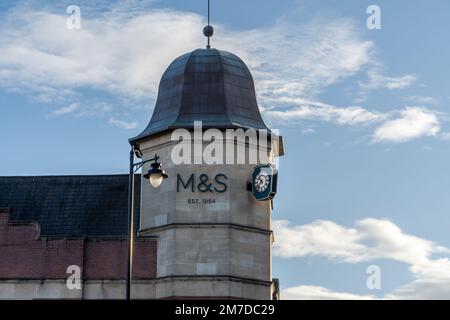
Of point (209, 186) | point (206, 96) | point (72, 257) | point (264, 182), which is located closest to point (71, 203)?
point (72, 257)

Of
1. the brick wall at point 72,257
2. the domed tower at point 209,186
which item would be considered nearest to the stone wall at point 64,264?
the brick wall at point 72,257

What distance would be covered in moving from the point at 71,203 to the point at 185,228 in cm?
691

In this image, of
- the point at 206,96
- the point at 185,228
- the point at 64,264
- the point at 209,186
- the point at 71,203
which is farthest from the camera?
the point at 71,203

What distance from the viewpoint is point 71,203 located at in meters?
40.9

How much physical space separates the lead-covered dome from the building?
0.04 m

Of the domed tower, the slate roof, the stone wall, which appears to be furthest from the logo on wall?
the slate roof

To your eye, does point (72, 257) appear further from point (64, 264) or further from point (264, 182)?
point (264, 182)

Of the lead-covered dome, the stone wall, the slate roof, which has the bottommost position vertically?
the stone wall

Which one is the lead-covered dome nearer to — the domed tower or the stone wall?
the domed tower

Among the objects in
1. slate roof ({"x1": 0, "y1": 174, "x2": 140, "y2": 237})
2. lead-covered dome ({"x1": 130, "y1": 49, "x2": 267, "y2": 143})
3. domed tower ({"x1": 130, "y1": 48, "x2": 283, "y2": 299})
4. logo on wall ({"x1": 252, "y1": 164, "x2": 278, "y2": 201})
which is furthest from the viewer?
slate roof ({"x1": 0, "y1": 174, "x2": 140, "y2": 237})

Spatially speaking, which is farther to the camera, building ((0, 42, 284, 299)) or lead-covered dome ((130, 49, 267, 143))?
lead-covered dome ((130, 49, 267, 143))

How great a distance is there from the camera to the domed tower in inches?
1415

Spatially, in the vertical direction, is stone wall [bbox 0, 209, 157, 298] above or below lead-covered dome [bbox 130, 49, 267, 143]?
below

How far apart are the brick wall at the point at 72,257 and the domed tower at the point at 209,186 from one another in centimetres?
71
